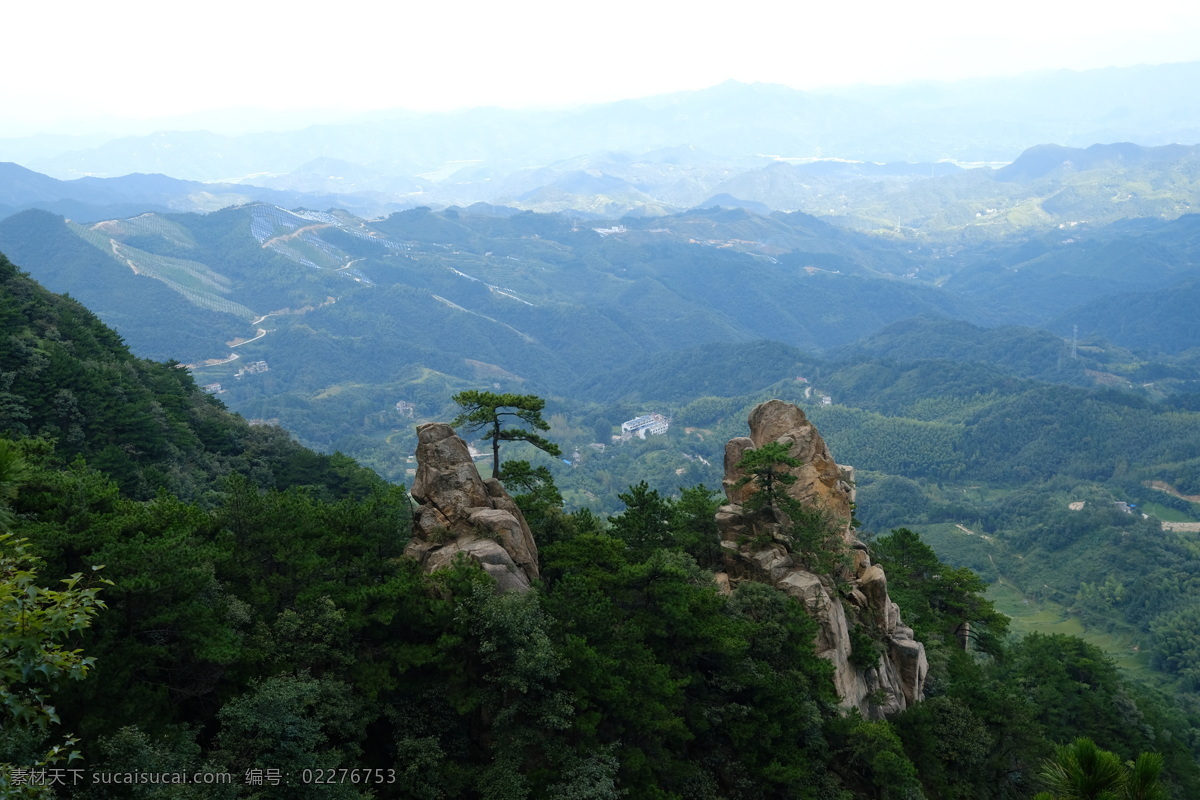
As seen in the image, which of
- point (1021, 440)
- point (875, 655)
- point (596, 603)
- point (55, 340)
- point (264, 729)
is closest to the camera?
point (264, 729)

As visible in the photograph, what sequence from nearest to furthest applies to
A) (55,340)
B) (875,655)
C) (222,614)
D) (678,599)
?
(222,614) < (678,599) < (875,655) < (55,340)

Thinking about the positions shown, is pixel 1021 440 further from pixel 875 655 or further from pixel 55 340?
pixel 55 340

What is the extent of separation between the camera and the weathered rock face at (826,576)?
29375 millimetres

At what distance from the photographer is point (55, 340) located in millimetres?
45375

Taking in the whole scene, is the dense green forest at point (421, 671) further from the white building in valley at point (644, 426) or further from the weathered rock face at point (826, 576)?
the white building in valley at point (644, 426)

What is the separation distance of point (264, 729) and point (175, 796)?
218 centimetres

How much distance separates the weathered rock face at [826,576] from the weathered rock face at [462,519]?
8.86 metres

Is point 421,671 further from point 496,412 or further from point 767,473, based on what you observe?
point 767,473

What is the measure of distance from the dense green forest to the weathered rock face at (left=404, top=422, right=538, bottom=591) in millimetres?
887

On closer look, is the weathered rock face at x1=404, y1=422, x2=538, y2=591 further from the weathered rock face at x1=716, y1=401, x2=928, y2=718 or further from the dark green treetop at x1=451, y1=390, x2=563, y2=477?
the weathered rock face at x1=716, y1=401, x2=928, y2=718

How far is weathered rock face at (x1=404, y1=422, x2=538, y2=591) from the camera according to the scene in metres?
24.0

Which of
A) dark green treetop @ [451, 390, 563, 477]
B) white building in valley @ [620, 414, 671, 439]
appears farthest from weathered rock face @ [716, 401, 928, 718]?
white building in valley @ [620, 414, 671, 439]

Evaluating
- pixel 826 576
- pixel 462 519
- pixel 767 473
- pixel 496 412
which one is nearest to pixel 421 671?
pixel 462 519

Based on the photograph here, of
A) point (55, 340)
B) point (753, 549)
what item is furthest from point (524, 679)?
point (55, 340)
